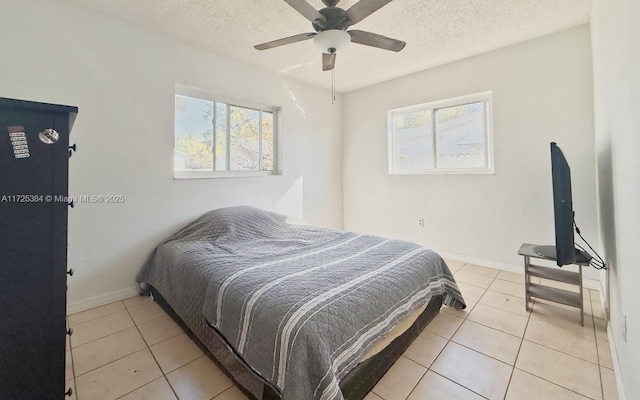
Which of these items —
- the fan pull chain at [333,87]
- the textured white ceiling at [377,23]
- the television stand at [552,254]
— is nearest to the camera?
the television stand at [552,254]

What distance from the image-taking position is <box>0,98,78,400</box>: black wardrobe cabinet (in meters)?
0.80

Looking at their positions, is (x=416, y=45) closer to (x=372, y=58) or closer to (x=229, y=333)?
(x=372, y=58)

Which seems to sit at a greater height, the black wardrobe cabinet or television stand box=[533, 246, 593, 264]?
the black wardrobe cabinet

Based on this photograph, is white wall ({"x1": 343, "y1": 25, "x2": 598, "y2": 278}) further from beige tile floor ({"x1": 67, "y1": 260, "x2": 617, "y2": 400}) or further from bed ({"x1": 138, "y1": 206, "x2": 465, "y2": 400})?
bed ({"x1": 138, "y1": 206, "x2": 465, "y2": 400})

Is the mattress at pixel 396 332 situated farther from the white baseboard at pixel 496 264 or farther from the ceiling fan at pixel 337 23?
the ceiling fan at pixel 337 23

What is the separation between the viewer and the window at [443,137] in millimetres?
3314

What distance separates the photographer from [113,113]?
2.40 metres

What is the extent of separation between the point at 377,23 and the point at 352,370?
2720mm

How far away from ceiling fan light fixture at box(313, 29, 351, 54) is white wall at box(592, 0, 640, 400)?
1.39 metres

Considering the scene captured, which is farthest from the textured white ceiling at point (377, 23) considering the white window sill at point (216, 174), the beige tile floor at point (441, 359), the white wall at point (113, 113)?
the beige tile floor at point (441, 359)

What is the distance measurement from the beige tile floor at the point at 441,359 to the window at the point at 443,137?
1.80 metres

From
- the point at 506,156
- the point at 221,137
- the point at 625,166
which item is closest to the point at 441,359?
the point at 625,166

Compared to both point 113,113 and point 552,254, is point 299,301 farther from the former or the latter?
point 113,113

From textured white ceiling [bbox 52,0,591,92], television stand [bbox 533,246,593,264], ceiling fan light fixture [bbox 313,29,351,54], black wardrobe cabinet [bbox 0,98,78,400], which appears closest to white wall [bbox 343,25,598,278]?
textured white ceiling [bbox 52,0,591,92]
